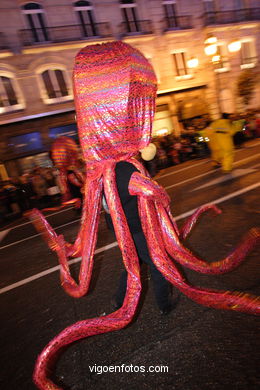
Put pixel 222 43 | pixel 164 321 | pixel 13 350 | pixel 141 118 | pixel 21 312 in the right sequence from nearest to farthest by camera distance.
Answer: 1. pixel 141 118
2. pixel 164 321
3. pixel 13 350
4. pixel 21 312
5. pixel 222 43

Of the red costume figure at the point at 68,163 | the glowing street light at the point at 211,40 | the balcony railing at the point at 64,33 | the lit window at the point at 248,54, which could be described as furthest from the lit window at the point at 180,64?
the red costume figure at the point at 68,163

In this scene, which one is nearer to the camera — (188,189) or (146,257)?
(146,257)

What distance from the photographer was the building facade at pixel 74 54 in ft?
48.0

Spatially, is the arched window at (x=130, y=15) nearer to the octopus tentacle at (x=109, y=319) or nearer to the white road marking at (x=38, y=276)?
the white road marking at (x=38, y=276)

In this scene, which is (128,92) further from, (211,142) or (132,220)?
(211,142)

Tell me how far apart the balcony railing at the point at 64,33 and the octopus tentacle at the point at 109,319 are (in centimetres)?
1620

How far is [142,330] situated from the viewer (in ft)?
7.61

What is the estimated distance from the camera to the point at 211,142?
8.12 metres

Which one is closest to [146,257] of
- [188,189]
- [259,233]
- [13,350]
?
[259,233]

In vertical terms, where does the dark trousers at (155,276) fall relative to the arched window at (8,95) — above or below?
below

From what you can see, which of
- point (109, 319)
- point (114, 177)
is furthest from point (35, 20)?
point (109, 319)

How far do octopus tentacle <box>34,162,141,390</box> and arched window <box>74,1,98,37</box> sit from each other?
57.4ft

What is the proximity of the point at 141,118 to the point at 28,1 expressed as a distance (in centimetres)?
1741

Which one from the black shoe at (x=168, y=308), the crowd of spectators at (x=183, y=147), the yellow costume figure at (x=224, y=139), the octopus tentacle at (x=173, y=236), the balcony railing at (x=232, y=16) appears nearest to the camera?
the octopus tentacle at (x=173, y=236)
